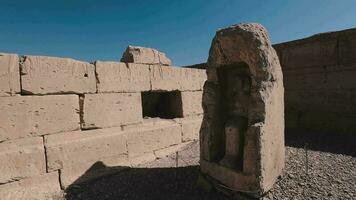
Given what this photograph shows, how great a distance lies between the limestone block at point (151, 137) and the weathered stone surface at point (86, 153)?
0.61 feet

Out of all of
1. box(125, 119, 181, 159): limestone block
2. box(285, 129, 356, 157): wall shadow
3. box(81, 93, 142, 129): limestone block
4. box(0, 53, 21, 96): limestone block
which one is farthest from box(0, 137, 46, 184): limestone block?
box(285, 129, 356, 157): wall shadow

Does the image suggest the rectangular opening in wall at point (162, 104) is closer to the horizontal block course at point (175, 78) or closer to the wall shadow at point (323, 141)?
the horizontal block course at point (175, 78)

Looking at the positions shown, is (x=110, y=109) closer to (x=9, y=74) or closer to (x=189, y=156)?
(x=9, y=74)

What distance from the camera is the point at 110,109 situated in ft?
15.1

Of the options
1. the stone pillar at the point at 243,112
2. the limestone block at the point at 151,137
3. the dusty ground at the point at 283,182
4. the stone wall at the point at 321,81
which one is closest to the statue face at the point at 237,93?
the stone pillar at the point at 243,112

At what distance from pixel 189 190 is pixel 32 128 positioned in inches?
94.9

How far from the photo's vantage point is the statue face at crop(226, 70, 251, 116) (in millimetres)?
3400

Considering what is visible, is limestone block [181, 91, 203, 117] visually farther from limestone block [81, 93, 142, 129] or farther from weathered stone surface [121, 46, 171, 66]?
limestone block [81, 93, 142, 129]

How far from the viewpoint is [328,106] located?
5988mm

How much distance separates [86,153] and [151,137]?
4.50 ft

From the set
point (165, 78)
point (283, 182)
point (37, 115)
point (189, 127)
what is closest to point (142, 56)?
point (165, 78)

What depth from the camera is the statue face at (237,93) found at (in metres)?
3.40

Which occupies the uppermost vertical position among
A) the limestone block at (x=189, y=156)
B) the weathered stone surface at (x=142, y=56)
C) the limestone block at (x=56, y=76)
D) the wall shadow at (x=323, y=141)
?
the weathered stone surface at (x=142, y=56)

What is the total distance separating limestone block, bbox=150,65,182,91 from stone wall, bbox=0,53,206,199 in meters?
0.02
